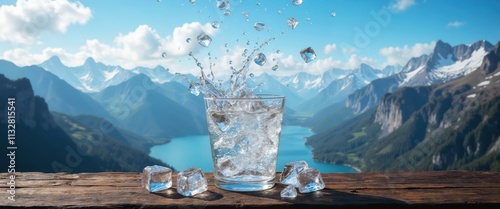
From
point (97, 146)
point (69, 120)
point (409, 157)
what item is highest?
point (69, 120)

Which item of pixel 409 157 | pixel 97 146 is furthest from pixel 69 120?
pixel 409 157

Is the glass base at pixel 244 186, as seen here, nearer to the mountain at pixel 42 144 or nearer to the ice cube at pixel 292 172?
the ice cube at pixel 292 172

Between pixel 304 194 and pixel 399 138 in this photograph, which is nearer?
pixel 304 194

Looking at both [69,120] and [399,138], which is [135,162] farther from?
[399,138]

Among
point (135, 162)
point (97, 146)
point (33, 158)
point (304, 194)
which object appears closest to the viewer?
point (304, 194)

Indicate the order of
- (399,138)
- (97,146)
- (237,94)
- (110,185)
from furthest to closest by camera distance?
(399,138) < (97,146) < (237,94) < (110,185)

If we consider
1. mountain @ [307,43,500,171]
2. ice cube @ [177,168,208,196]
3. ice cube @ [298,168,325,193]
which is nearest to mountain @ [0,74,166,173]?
mountain @ [307,43,500,171]
